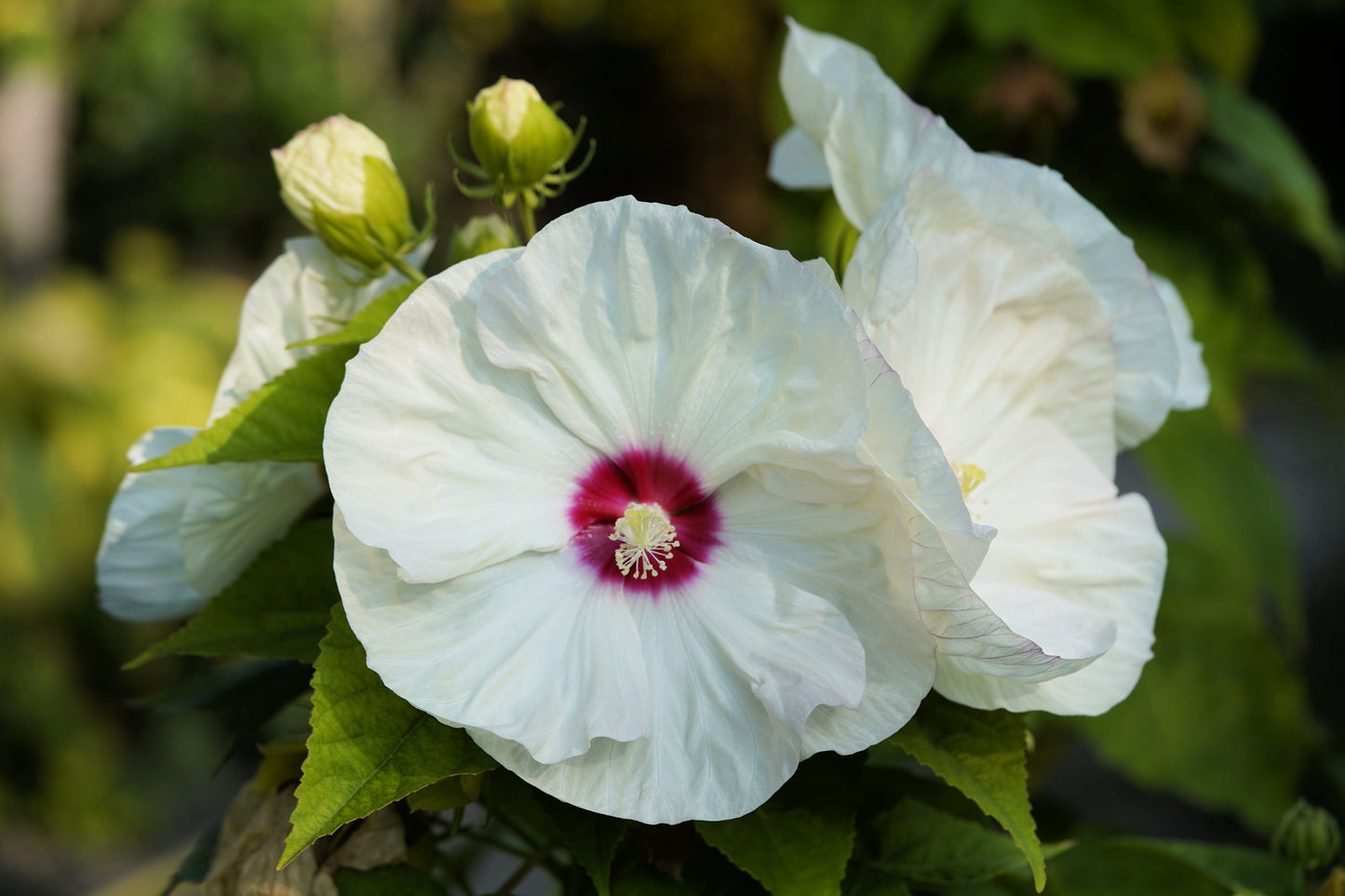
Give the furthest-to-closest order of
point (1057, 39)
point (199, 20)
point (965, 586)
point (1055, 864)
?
point (199, 20) → point (1057, 39) → point (1055, 864) → point (965, 586)

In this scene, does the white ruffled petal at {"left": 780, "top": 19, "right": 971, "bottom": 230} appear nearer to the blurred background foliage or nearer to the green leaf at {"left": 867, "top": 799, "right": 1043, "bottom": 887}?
the green leaf at {"left": 867, "top": 799, "right": 1043, "bottom": 887}

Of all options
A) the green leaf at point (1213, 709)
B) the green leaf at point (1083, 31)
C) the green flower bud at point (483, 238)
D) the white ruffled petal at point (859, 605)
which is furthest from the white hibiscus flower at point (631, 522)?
the green leaf at point (1083, 31)

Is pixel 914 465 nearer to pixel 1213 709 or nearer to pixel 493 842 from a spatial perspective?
pixel 493 842

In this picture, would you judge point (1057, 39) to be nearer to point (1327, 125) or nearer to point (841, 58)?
point (841, 58)

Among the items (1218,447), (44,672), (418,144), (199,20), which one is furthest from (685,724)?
(418,144)

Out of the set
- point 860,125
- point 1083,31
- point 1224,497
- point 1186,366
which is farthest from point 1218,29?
point 860,125

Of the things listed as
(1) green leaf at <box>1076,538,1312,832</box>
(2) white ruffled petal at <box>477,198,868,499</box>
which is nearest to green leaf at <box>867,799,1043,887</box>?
(2) white ruffled petal at <box>477,198,868,499</box>
